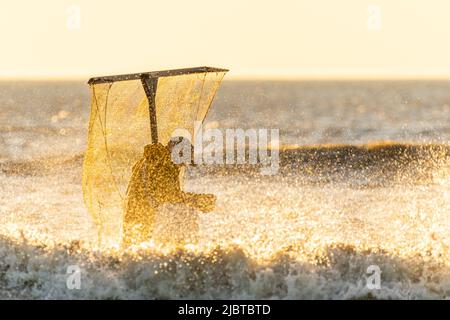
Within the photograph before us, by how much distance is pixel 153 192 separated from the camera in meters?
10.7

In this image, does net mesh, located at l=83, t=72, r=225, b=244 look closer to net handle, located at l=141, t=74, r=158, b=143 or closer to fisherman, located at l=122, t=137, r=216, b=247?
net handle, located at l=141, t=74, r=158, b=143

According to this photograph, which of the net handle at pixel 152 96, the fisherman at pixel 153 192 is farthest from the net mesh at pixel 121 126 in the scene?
the fisherman at pixel 153 192

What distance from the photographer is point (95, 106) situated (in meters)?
10.9

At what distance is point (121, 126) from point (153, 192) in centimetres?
133

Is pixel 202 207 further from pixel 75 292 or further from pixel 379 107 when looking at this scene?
pixel 379 107

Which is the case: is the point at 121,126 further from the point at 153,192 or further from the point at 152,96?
the point at 153,192

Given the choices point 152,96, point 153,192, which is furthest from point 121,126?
point 153,192

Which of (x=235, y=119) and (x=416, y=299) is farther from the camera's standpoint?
(x=235, y=119)

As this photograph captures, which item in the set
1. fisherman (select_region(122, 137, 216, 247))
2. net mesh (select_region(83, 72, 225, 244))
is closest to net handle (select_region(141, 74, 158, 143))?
fisherman (select_region(122, 137, 216, 247))

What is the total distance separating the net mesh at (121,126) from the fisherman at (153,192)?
1.96 feet

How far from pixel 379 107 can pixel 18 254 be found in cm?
7732

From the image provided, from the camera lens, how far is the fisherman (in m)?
10.5

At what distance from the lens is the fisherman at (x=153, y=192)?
1053cm
